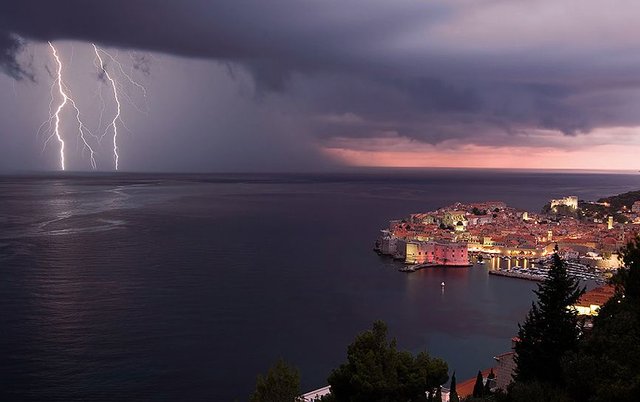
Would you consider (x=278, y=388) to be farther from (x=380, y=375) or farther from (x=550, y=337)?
(x=550, y=337)

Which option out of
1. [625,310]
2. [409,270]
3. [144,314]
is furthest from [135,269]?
[625,310]

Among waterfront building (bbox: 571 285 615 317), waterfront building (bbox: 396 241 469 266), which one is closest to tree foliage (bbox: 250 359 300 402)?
waterfront building (bbox: 571 285 615 317)

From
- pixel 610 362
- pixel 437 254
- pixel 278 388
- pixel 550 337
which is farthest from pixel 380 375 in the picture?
pixel 437 254

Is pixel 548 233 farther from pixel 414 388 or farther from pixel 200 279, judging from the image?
pixel 414 388

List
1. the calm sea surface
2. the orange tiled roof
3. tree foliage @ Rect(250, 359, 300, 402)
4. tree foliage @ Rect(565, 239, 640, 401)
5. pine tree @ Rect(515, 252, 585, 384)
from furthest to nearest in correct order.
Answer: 1. the orange tiled roof
2. the calm sea surface
3. tree foliage @ Rect(250, 359, 300, 402)
4. pine tree @ Rect(515, 252, 585, 384)
5. tree foliage @ Rect(565, 239, 640, 401)

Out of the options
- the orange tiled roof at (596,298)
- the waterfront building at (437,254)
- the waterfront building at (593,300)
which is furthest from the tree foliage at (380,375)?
the waterfront building at (437,254)

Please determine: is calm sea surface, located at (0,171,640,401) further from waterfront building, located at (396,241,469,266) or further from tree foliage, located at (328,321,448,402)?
tree foliage, located at (328,321,448,402)
